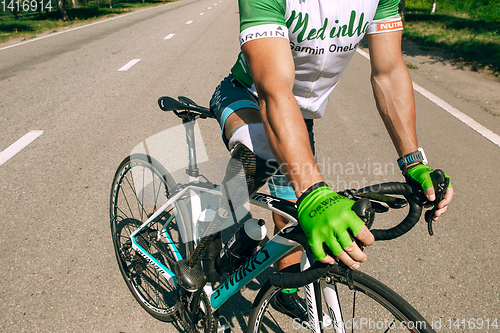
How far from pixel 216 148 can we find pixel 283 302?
8.65 feet

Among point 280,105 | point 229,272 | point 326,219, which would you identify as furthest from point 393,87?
point 229,272

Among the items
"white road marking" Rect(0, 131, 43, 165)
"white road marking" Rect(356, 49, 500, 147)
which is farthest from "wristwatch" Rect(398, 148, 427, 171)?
"white road marking" Rect(0, 131, 43, 165)

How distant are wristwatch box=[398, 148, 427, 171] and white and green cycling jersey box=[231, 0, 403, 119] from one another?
0.55 metres

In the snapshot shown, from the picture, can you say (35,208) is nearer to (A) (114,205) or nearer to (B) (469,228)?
(A) (114,205)

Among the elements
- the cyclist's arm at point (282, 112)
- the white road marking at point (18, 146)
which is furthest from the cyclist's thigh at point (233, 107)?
the white road marking at point (18, 146)

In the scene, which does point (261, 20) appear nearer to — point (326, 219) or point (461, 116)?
point (326, 219)

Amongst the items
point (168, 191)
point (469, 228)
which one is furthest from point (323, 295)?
point (469, 228)

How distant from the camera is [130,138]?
4.49m

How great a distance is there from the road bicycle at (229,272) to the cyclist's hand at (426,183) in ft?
0.17

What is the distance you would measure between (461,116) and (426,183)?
16.4 feet

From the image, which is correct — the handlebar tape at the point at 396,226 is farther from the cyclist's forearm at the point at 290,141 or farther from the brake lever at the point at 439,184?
the cyclist's forearm at the point at 290,141

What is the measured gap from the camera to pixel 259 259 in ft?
4.72

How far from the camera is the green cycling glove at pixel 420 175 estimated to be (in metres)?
1.14

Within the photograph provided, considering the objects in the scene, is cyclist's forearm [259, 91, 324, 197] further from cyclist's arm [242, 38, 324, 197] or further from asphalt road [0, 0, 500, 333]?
asphalt road [0, 0, 500, 333]
